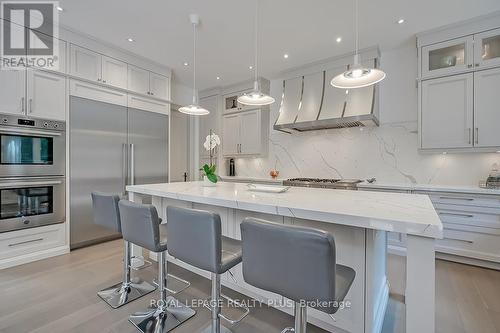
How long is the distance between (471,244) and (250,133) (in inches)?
141

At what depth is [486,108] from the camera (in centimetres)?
272

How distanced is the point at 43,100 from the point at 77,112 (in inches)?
14.2

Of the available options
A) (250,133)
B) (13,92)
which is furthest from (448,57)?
(13,92)

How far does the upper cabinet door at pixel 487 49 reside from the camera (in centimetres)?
Answer: 268

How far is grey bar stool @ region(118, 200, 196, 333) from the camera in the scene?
1560mm

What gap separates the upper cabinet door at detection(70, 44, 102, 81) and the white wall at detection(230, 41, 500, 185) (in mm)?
3412

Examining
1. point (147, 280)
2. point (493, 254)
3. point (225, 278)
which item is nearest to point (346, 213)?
point (225, 278)

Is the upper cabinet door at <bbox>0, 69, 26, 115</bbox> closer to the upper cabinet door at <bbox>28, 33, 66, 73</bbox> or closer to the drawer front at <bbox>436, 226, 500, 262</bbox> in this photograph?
the upper cabinet door at <bbox>28, 33, 66, 73</bbox>

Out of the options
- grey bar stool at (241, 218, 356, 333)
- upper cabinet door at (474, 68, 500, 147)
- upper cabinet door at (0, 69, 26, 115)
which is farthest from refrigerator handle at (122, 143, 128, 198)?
upper cabinet door at (474, 68, 500, 147)

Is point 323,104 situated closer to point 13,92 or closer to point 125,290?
point 125,290

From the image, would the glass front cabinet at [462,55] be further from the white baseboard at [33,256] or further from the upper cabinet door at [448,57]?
the white baseboard at [33,256]

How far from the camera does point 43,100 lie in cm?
283

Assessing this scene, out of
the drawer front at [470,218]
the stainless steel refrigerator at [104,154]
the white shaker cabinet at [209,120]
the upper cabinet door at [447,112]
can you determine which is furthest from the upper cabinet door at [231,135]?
the drawer front at [470,218]

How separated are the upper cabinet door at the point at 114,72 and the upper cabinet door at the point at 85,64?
80mm
